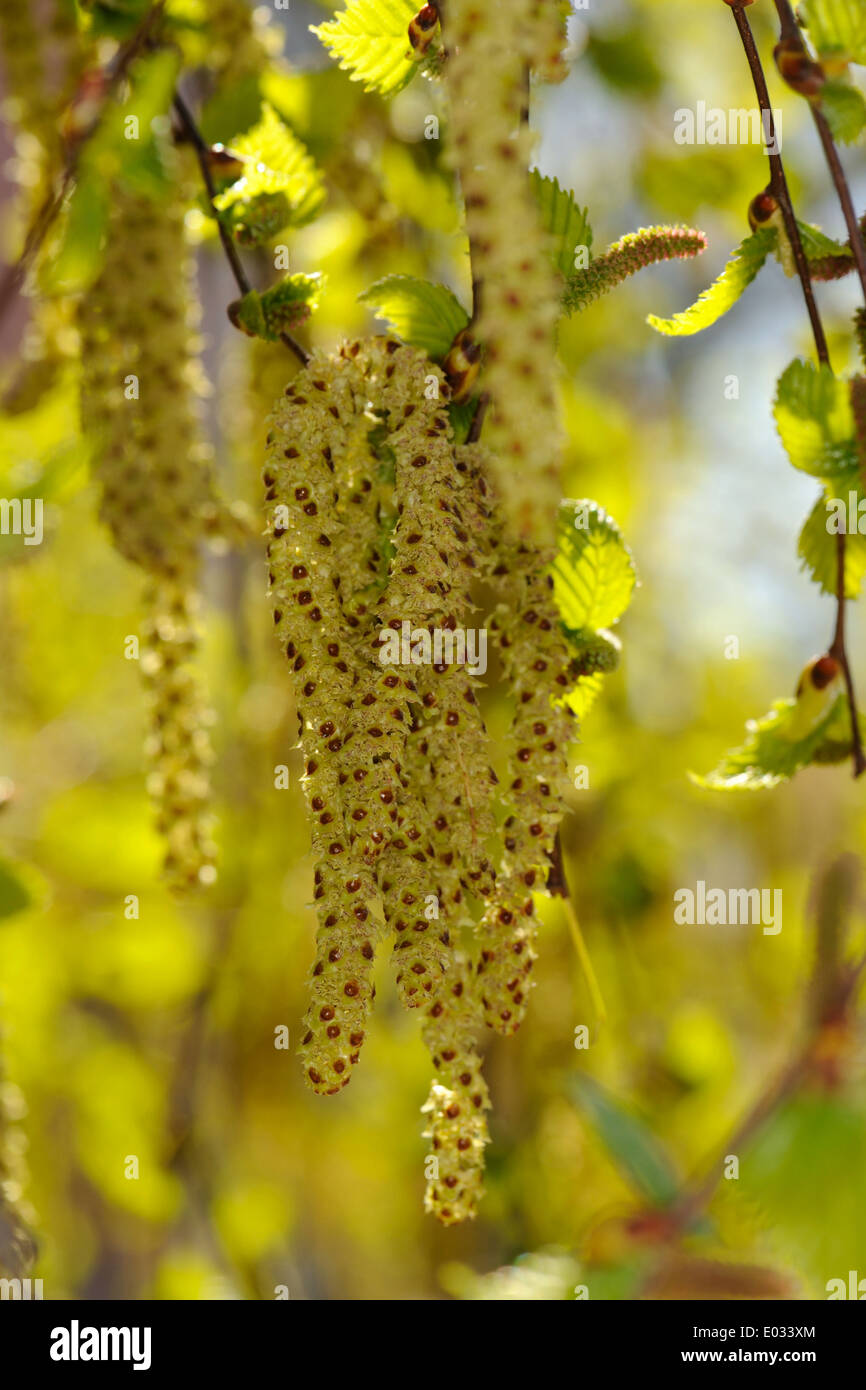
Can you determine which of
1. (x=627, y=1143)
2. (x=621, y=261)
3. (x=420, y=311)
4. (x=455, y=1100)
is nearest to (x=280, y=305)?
(x=420, y=311)

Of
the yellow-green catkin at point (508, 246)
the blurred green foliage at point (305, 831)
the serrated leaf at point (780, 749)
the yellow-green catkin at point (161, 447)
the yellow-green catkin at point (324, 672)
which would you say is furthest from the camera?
the blurred green foliage at point (305, 831)

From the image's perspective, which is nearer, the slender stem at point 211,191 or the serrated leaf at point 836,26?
the serrated leaf at point 836,26

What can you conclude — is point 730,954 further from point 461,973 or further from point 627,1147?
point 461,973

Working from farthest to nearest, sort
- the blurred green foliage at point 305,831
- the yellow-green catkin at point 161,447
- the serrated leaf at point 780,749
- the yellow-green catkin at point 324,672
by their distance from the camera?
the blurred green foliage at point 305,831, the yellow-green catkin at point 161,447, the serrated leaf at point 780,749, the yellow-green catkin at point 324,672

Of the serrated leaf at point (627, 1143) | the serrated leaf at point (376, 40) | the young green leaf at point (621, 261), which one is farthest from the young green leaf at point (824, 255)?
the serrated leaf at point (627, 1143)

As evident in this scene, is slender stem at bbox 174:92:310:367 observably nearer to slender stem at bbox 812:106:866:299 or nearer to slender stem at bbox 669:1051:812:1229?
slender stem at bbox 812:106:866:299

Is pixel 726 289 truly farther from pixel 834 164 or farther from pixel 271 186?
pixel 271 186

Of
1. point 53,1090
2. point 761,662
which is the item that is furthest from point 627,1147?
point 761,662

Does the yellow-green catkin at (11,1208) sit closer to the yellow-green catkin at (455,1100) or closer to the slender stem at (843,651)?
the yellow-green catkin at (455,1100)
